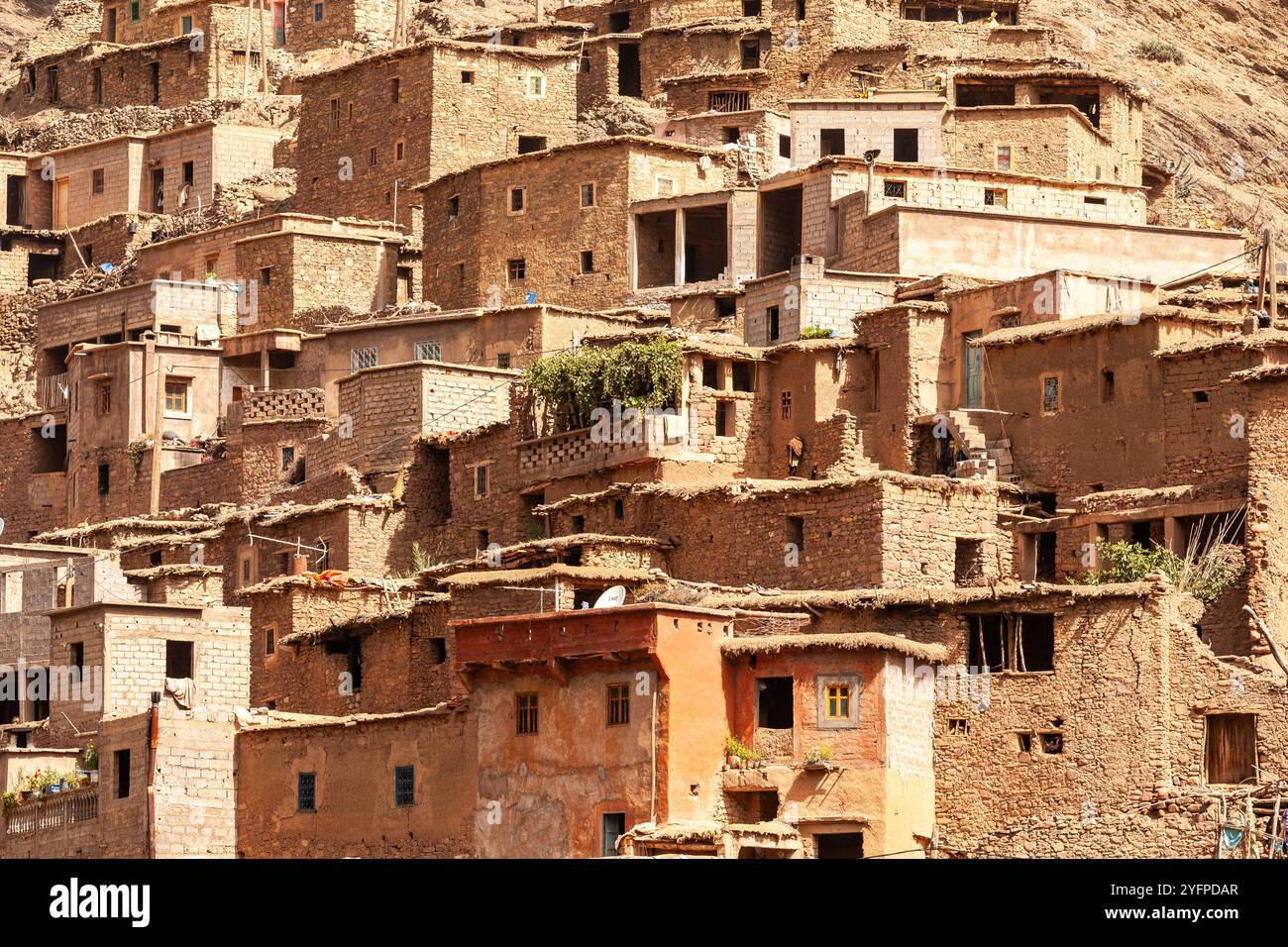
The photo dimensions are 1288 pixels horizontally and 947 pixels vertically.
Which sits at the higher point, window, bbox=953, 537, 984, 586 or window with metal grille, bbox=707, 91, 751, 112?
window with metal grille, bbox=707, 91, 751, 112

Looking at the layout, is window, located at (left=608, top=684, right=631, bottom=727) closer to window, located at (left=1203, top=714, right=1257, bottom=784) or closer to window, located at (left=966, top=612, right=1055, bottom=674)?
window, located at (left=966, top=612, right=1055, bottom=674)

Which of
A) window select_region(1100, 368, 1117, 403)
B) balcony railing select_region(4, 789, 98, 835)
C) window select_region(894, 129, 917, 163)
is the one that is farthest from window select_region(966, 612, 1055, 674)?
window select_region(894, 129, 917, 163)

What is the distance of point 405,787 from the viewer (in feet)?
118

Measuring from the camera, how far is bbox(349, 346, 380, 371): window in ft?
175

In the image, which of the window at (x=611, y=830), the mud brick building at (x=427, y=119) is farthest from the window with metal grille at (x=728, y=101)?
the window at (x=611, y=830)

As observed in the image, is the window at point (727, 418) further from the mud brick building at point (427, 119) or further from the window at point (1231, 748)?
the mud brick building at point (427, 119)

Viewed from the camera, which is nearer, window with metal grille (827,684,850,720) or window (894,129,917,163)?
window with metal grille (827,684,850,720)

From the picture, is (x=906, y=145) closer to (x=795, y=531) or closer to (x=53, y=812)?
(x=795, y=531)

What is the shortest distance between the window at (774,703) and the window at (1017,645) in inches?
91.2

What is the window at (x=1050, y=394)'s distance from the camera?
132 feet

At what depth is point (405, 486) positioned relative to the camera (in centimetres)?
4597

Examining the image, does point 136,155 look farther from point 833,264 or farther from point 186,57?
point 833,264

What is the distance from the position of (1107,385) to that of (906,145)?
15536 millimetres

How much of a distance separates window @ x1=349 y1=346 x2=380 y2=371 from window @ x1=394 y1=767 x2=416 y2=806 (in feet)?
60.2
